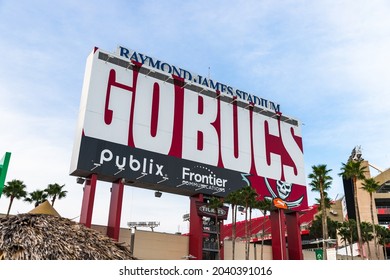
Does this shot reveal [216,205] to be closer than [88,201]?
No

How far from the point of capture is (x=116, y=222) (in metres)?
35.6

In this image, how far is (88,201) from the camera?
115ft

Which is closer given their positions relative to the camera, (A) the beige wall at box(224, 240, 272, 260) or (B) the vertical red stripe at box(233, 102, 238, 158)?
(B) the vertical red stripe at box(233, 102, 238, 158)

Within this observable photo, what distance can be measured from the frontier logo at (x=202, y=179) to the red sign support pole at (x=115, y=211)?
285 inches

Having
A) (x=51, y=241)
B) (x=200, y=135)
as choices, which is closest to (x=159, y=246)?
(x=200, y=135)

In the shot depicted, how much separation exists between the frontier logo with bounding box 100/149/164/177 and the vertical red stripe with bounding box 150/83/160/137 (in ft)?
10.8

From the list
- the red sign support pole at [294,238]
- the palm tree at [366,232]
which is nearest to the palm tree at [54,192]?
the red sign support pole at [294,238]

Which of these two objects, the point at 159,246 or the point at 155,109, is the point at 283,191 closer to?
the point at 159,246

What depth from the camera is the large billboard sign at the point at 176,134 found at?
37188 millimetres

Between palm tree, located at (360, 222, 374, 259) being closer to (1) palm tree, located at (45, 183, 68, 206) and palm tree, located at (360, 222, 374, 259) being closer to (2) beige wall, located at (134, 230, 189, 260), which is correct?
(2) beige wall, located at (134, 230, 189, 260)

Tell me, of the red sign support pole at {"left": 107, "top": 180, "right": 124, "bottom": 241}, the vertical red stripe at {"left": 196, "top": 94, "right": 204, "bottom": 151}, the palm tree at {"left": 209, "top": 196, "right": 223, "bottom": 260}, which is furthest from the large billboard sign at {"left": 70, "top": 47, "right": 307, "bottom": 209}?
the red sign support pole at {"left": 107, "top": 180, "right": 124, "bottom": 241}

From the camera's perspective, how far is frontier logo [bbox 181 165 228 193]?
41281 mm

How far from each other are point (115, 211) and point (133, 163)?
16.7 ft

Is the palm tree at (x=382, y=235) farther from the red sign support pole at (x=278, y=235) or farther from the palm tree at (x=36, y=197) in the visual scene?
the palm tree at (x=36, y=197)
